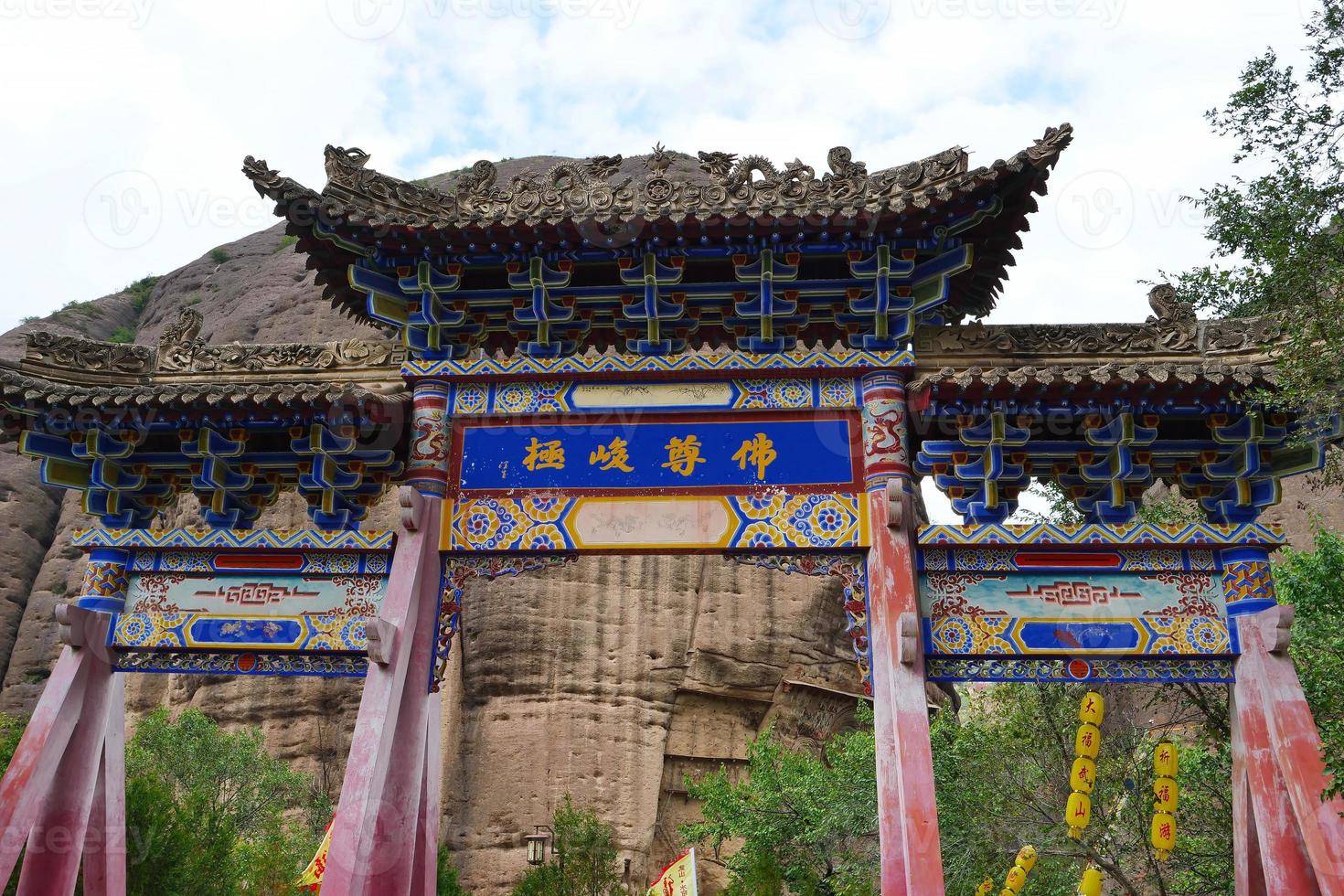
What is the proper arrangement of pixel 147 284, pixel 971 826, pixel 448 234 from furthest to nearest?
1. pixel 147 284
2. pixel 971 826
3. pixel 448 234

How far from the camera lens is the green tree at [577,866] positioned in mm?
14844

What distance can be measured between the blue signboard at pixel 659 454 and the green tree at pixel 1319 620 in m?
3.73

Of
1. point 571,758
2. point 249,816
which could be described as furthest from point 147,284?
point 571,758

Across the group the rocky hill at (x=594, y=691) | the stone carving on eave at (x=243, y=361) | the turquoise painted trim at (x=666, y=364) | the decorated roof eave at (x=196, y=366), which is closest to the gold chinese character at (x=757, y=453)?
the turquoise painted trim at (x=666, y=364)

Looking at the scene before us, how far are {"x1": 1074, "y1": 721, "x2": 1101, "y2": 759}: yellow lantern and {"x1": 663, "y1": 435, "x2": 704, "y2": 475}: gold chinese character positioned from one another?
3.04 metres

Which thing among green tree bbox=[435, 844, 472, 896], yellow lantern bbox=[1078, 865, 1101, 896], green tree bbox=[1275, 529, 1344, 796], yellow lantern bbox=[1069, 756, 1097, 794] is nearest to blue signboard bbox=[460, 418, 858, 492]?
yellow lantern bbox=[1069, 756, 1097, 794]

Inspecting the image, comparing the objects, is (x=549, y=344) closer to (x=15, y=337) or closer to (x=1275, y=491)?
(x=1275, y=491)

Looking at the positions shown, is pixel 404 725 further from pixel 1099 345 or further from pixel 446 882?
pixel 446 882

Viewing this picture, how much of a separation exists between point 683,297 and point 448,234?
1599 millimetres

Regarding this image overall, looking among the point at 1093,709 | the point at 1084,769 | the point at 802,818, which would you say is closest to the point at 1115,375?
the point at 1093,709

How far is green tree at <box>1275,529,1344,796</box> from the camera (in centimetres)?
754

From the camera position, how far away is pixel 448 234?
6871 mm

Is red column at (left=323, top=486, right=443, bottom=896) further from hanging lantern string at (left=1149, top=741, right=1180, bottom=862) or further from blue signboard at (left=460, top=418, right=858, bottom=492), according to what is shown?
hanging lantern string at (left=1149, top=741, right=1180, bottom=862)

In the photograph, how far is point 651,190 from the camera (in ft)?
22.4
